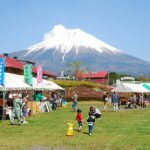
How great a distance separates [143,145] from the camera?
16719 mm

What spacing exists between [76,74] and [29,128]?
11202cm

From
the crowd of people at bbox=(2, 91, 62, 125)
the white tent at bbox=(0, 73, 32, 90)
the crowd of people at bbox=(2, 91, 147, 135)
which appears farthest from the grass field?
the white tent at bbox=(0, 73, 32, 90)

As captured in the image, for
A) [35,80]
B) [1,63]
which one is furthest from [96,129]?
[35,80]

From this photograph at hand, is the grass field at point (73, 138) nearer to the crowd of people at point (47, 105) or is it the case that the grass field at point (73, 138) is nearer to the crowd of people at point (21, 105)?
the crowd of people at point (47, 105)

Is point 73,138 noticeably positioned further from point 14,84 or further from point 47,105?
point 47,105

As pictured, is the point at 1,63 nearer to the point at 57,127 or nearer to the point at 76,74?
the point at 57,127

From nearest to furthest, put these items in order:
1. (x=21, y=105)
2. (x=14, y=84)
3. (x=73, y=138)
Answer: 1. (x=73, y=138)
2. (x=21, y=105)
3. (x=14, y=84)

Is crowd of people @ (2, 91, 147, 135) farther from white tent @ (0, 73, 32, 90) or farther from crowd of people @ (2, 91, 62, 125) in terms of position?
white tent @ (0, 73, 32, 90)

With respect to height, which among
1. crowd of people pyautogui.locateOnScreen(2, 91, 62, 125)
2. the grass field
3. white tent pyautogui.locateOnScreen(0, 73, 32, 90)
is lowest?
the grass field

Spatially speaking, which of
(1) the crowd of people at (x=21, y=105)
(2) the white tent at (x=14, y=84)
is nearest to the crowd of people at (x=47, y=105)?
(1) the crowd of people at (x=21, y=105)

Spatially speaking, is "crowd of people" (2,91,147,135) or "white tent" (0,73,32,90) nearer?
"crowd of people" (2,91,147,135)

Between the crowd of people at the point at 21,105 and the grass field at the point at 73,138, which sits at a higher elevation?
the crowd of people at the point at 21,105

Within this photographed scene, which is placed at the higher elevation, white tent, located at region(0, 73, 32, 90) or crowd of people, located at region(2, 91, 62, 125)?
white tent, located at region(0, 73, 32, 90)

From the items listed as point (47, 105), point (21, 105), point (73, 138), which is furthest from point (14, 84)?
point (73, 138)
